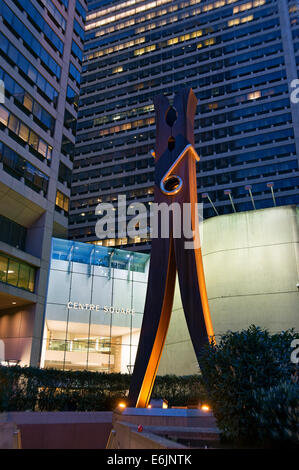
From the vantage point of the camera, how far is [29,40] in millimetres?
32500

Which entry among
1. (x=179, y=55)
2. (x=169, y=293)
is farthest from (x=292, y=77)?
(x=169, y=293)

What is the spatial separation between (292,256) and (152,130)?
49.2 m

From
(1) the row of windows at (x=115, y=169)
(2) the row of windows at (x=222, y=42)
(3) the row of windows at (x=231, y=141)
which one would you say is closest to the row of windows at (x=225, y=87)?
(2) the row of windows at (x=222, y=42)

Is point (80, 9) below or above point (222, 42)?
below

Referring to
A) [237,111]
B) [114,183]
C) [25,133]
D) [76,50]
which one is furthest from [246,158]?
[25,133]

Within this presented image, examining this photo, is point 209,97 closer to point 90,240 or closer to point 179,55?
point 179,55

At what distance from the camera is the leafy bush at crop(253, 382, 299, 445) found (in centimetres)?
758

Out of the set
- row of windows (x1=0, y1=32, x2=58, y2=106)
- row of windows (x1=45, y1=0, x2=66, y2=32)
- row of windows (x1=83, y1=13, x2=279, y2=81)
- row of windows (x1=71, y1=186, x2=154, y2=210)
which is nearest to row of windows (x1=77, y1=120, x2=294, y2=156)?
row of windows (x1=71, y1=186, x2=154, y2=210)

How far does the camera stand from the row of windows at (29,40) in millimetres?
30219

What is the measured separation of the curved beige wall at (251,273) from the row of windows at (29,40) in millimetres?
19159

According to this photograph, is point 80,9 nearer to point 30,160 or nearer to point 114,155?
point 30,160

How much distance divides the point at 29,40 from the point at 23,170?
10.6 metres

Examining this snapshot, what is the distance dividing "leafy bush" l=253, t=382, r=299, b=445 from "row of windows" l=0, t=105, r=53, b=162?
1030 inches

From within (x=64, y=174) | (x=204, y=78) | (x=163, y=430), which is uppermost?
(x=204, y=78)
